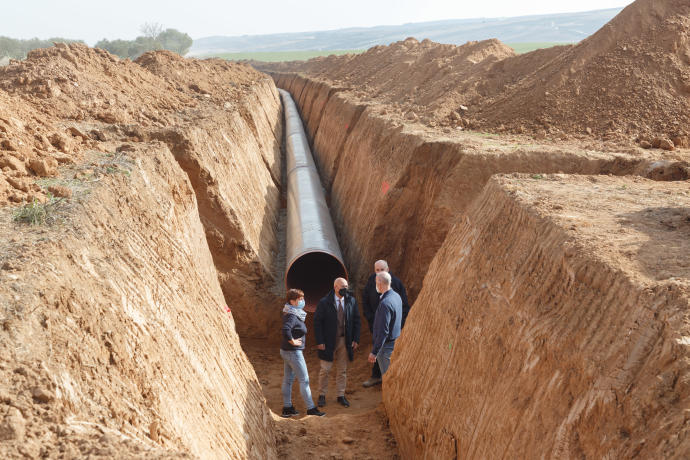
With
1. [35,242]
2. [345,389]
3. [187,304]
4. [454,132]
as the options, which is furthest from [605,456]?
[454,132]

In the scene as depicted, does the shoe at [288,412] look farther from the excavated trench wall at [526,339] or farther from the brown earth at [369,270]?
the excavated trench wall at [526,339]

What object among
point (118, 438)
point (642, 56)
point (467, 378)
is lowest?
point (467, 378)

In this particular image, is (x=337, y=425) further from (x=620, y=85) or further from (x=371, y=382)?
(x=620, y=85)

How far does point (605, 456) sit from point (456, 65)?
1558 cm

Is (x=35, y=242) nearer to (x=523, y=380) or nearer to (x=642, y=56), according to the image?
(x=523, y=380)

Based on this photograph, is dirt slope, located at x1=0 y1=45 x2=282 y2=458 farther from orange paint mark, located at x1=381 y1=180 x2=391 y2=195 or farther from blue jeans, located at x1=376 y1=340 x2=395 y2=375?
orange paint mark, located at x1=381 y1=180 x2=391 y2=195

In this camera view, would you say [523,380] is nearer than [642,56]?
Yes

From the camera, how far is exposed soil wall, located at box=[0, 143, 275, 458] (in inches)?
106

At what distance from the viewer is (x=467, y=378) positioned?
4.74m

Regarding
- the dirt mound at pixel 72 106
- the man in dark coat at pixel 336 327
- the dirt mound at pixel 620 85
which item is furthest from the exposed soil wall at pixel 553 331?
the dirt mound at pixel 620 85

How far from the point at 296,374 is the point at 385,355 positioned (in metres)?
1.27

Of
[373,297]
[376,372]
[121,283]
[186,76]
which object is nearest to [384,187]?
[373,297]

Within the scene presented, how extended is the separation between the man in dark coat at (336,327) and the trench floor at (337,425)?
540mm

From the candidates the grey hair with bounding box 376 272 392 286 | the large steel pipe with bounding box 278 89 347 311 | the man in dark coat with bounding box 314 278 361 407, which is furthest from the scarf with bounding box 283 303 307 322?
the large steel pipe with bounding box 278 89 347 311
